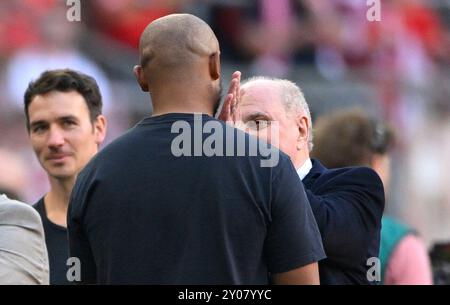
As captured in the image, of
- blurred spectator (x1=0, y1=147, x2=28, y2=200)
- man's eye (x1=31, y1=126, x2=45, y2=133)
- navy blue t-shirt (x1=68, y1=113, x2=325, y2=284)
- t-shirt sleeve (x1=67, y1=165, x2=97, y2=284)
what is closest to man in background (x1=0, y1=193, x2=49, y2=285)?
t-shirt sleeve (x1=67, y1=165, x2=97, y2=284)

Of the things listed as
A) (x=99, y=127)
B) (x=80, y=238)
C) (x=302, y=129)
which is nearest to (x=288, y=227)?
(x=80, y=238)

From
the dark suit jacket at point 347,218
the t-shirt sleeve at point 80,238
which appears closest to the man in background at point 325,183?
the dark suit jacket at point 347,218

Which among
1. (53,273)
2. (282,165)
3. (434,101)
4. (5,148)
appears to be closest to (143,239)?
(282,165)

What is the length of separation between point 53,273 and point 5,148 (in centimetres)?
387

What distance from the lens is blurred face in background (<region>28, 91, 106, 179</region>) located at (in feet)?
15.9

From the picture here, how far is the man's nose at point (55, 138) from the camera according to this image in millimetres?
4848

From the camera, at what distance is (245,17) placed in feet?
31.5

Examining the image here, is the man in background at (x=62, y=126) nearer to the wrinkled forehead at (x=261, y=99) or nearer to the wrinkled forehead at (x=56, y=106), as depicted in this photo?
the wrinkled forehead at (x=56, y=106)

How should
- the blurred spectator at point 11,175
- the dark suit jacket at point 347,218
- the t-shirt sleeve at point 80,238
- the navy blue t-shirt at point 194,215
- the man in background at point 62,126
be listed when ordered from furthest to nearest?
the blurred spectator at point 11,175 < the man in background at point 62,126 < the dark suit jacket at point 347,218 < the t-shirt sleeve at point 80,238 < the navy blue t-shirt at point 194,215

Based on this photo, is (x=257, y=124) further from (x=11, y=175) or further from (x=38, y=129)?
(x=11, y=175)

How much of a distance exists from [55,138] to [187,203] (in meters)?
1.95

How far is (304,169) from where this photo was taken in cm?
370

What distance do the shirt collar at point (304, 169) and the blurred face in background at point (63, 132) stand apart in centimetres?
138

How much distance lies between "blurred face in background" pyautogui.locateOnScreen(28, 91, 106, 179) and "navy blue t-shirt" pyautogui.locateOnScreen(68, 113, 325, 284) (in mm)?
1745
